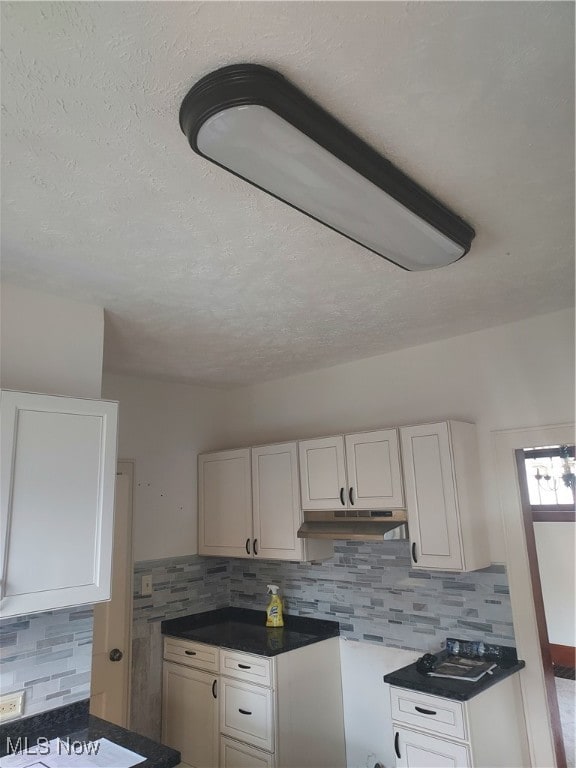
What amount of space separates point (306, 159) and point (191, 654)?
132 inches

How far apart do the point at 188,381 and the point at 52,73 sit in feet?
9.99

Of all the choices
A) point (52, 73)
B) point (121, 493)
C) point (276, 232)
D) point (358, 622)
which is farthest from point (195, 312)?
point (358, 622)

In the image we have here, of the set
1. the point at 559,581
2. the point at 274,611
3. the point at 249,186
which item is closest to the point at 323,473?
the point at 274,611

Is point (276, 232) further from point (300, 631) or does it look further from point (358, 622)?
point (300, 631)

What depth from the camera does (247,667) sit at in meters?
3.11

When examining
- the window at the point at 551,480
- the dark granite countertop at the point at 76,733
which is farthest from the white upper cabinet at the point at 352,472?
the dark granite countertop at the point at 76,733

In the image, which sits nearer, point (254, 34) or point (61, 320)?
point (254, 34)

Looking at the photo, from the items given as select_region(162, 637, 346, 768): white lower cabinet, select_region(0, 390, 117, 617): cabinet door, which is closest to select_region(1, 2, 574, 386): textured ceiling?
select_region(0, 390, 117, 617): cabinet door

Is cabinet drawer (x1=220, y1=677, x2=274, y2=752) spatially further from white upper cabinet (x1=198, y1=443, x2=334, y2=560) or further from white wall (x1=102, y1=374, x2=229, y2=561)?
white wall (x1=102, y1=374, x2=229, y2=561)

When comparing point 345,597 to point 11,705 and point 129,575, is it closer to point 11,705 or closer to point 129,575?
point 129,575

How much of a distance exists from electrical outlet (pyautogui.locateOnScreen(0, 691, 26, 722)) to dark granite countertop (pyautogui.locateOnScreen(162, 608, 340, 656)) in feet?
4.71

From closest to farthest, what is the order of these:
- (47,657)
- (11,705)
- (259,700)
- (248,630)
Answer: (11,705) < (47,657) < (259,700) < (248,630)

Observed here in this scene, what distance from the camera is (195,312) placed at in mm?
2557

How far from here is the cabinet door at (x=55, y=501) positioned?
5.84ft
